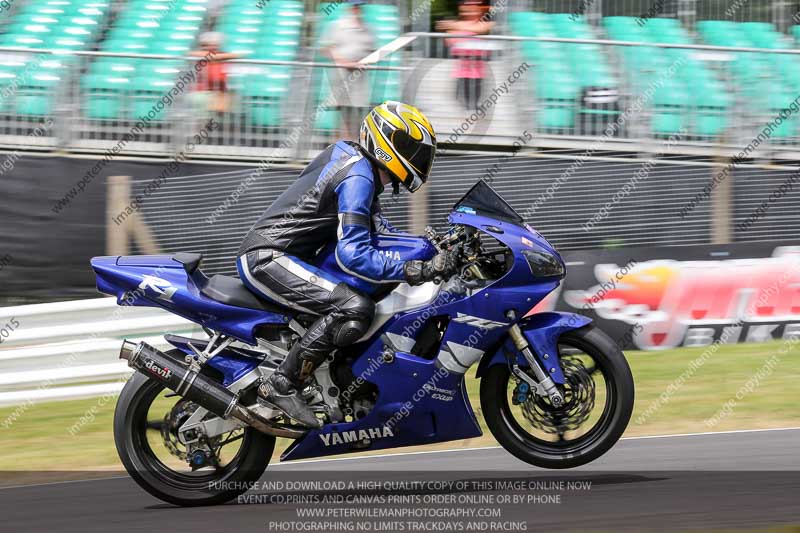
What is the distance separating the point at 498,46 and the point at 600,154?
1.52m

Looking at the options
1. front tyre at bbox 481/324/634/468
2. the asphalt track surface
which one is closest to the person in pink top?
the asphalt track surface

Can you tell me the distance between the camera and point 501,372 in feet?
19.3

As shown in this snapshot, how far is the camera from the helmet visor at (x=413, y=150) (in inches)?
225

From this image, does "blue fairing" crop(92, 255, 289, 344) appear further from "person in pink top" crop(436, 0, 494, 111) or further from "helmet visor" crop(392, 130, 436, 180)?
"person in pink top" crop(436, 0, 494, 111)

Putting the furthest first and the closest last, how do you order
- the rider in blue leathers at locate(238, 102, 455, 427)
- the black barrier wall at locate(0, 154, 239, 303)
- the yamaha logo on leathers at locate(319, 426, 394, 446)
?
the black barrier wall at locate(0, 154, 239, 303) < the yamaha logo on leathers at locate(319, 426, 394, 446) < the rider in blue leathers at locate(238, 102, 455, 427)

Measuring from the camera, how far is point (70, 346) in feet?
30.8

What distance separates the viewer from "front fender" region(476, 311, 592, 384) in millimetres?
5750

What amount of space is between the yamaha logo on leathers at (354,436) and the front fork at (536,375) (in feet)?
2.55

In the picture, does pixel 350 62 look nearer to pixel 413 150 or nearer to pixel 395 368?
pixel 413 150

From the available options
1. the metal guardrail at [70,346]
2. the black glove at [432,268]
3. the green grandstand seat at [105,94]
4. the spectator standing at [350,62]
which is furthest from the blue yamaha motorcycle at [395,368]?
the green grandstand seat at [105,94]

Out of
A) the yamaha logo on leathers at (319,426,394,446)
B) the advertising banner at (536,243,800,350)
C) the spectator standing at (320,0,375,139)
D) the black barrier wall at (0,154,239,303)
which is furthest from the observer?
the black barrier wall at (0,154,239,303)

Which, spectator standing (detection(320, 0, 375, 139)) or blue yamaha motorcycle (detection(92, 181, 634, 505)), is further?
spectator standing (detection(320, 0, 375, 139))

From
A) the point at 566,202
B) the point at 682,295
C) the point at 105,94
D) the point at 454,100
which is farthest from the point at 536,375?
the point at 105,94

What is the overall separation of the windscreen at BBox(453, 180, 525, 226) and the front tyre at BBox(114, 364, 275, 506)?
1.59 metres
